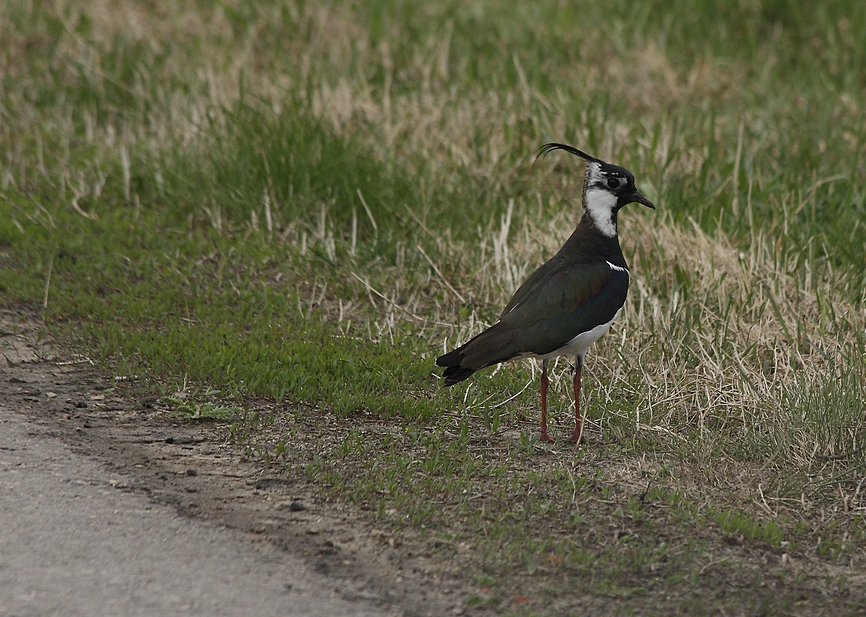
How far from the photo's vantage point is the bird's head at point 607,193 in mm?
5368

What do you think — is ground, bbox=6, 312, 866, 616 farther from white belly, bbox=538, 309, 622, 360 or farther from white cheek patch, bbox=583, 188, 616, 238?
white cheek patch, bbox=583, 188, 616, 238

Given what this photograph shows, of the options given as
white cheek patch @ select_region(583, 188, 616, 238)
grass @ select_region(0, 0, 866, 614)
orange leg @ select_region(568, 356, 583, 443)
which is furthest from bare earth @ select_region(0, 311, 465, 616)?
white cheek patch @ select_region(583, 188, 616, 238)

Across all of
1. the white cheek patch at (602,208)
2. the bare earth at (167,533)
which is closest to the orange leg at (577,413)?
the white cheek patch at (602,208)

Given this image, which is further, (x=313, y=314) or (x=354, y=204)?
(x=354, y=204)

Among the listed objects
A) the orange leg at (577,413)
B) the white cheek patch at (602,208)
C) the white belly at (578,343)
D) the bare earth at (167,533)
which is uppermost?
the white cheek patch at (602,208)

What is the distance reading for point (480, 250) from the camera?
275 inches

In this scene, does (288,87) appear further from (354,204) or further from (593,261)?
(593,261)

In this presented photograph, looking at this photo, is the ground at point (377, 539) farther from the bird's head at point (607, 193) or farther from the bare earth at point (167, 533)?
the bird's head at point (607, 193)

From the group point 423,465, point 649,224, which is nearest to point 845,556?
point 423,465

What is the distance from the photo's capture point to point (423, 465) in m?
4.52

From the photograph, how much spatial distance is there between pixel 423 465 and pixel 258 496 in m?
0.69

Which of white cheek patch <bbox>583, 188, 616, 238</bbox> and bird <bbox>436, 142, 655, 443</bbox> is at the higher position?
white cheek patch <bbox>583, 188, 616, 238</bbox>

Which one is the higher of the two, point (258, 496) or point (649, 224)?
point (649, 224)

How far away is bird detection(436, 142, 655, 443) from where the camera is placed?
15.7ft
